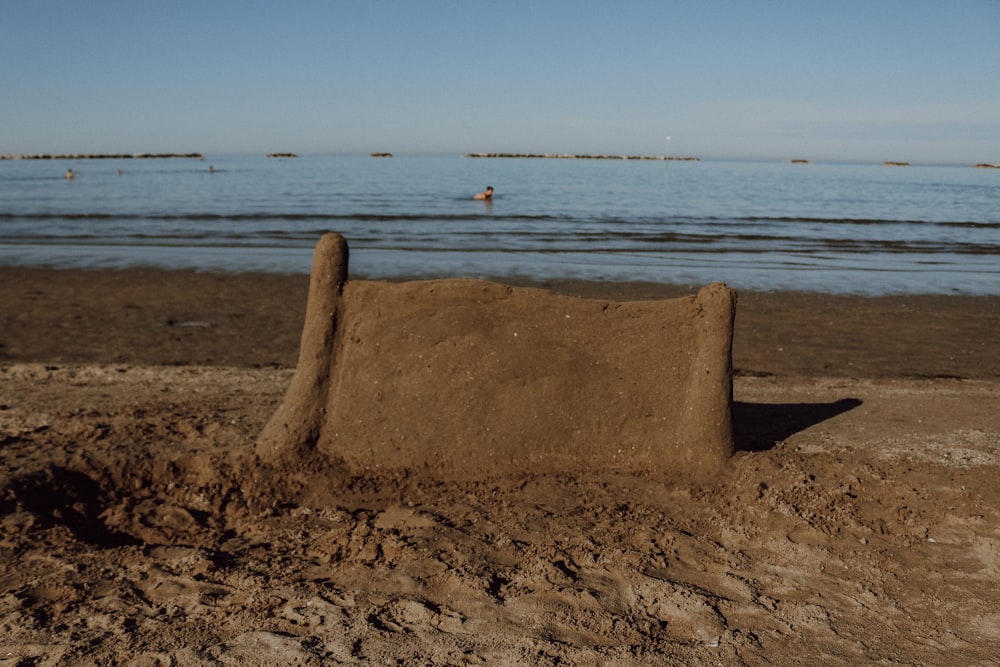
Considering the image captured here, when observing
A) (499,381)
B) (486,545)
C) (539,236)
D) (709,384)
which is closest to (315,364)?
(499,381)

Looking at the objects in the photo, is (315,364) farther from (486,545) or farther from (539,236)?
(539,236)

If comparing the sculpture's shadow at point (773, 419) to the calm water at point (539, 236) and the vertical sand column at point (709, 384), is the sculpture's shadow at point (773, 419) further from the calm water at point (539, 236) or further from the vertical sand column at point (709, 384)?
the calm water at point (539, 236)

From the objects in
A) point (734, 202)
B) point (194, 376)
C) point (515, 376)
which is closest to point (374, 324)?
point (515, 376)

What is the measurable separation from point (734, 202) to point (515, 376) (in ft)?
117

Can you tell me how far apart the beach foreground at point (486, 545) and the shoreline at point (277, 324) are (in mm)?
1464

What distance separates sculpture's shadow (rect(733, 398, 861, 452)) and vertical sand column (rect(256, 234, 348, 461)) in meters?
2.62

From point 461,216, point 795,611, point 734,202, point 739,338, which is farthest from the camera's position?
point 734,202

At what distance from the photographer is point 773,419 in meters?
6.19

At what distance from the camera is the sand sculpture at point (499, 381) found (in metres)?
4.77

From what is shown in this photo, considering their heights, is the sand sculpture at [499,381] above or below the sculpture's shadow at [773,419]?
above

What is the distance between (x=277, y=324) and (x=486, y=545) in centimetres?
680

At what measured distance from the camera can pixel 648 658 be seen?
299 cm

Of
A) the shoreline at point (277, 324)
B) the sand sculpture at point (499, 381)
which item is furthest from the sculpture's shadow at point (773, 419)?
the shoreline at point (277, 324)

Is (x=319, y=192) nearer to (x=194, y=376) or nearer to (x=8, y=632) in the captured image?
(x=194, y=376)
